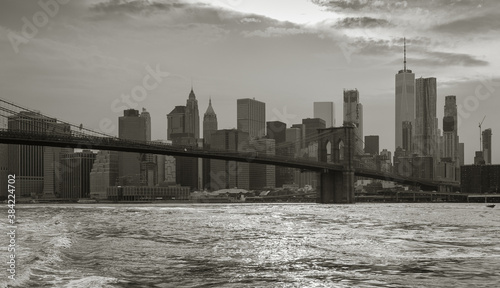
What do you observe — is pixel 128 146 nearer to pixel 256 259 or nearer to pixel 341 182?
pixel 341 182

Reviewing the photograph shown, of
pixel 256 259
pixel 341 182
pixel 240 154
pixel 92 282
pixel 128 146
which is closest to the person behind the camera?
pixel 92 282

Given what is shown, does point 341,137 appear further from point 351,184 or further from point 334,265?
point 334,265

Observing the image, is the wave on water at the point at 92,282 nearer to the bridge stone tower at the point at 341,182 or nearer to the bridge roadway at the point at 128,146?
the bridge roadway at the point at 128,146

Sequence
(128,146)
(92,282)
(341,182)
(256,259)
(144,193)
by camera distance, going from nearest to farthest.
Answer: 1. (92,282)
2. (256,259)
3. (128,146)
4. (341,182)
5. (144,193)

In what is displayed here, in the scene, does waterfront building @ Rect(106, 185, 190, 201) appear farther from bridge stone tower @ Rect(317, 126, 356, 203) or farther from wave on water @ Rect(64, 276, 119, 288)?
wave on water @ Rect(64, 276, 119, 288)

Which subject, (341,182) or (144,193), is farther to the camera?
(144,193)

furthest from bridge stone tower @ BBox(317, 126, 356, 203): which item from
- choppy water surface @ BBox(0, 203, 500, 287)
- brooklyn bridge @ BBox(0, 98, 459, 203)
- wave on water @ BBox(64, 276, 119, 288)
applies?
wave on water @ BBox(64, 276, 119, 288)

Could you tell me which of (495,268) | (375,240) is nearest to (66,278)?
(495,268)

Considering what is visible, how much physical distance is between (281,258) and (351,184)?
7948cm

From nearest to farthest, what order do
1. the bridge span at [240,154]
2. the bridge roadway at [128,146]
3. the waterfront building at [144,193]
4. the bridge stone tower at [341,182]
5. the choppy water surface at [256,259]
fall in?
the choppy water surface at [256,259] < the bridge roadway at [128,146] < the bridge span at [240,154] < the bridge stone tower at [341,182] < the waterfront building at [144,193]

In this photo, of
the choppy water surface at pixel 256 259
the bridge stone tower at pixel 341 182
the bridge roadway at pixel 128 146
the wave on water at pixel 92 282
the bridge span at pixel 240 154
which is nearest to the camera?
the wave on water at pixel 92 282

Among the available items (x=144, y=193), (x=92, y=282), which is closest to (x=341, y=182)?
(x=144, y=193)

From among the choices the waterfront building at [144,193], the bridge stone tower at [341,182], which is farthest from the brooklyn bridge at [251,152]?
the waterfront building at [144,193]

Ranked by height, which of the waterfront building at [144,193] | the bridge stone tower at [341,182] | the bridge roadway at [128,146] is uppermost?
the bridge roadway at [128,146]
